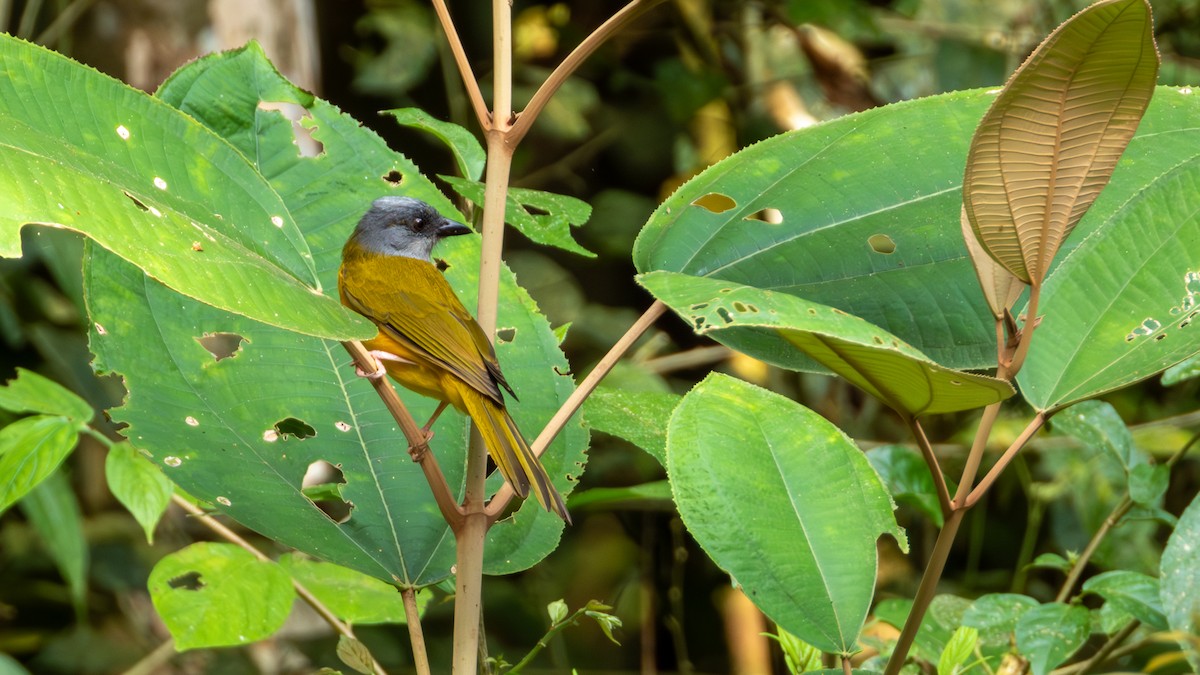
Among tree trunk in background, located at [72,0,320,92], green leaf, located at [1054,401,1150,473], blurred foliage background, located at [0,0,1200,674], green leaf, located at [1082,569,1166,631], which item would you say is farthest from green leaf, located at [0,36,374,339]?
tree trunk in background, located at [72,0,320,92]

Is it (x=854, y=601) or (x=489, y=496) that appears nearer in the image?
(x=854, y=601)

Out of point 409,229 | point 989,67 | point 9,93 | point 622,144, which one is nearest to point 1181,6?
point 989,67

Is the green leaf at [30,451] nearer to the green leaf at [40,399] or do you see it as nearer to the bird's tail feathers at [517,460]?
the green leaf at [40,399]

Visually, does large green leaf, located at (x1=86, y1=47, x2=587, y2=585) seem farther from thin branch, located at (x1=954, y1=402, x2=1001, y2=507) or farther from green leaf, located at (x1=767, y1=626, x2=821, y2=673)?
thin branch, located at (x1=954, y1=402, x2=1001, y2=507)

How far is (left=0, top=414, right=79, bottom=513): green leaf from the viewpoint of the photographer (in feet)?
5.43

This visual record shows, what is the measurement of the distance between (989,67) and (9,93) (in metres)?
4.73

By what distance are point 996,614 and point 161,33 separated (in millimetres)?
3718

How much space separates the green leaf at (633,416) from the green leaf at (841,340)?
0.42 meters

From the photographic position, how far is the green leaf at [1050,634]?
A: 1.30m

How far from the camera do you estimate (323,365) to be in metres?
1.08

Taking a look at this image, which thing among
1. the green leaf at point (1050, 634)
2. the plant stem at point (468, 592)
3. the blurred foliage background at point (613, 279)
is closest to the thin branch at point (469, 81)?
the plant stem at point (468, 592)

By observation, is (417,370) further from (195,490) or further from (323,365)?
(195,490)

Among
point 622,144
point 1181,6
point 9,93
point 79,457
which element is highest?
point 1181,6

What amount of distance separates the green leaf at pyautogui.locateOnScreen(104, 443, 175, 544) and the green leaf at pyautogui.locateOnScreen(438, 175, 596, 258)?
32.3 inches
